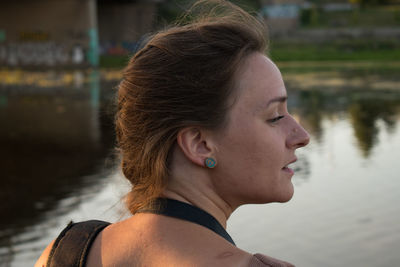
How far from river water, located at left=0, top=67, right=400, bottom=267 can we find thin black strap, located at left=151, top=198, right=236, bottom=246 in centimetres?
43

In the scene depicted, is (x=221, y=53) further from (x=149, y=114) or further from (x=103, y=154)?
(x=103, y=154)

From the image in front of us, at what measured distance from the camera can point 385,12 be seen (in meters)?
55.6

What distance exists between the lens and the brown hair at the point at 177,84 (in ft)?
5.05

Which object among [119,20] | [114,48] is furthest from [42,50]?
[119,20]

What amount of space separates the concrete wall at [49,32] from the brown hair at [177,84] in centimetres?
3396

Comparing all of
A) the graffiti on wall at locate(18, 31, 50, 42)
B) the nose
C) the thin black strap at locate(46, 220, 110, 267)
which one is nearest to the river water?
the thin black strap at locate(46, 220, 110, 267)

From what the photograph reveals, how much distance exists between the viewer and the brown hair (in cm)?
154

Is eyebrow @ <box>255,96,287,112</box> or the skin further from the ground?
eyebrow @ <box>255,96,287,112</box>

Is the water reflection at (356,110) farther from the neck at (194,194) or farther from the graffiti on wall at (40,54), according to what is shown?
the graffiti on wall at (40,54)

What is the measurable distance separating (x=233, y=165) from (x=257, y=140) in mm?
82

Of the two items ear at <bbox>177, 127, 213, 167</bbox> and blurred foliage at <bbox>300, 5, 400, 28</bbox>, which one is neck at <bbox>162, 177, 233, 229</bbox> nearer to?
ear at <bbox>177, 127, 213, 167</bbox>

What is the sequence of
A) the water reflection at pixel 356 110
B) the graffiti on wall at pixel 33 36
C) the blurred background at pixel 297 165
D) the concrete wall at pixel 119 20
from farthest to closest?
the concrete wall at pixel 119 20 < the graffiti on wall at pixel 33 36 < the water reflection at pixel 356 110 < the blurred background at pixel 297 165

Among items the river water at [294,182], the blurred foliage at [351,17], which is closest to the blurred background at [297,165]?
the river water at [294,182]

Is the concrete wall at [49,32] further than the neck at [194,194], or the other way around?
the concrete wall at [49,32]
